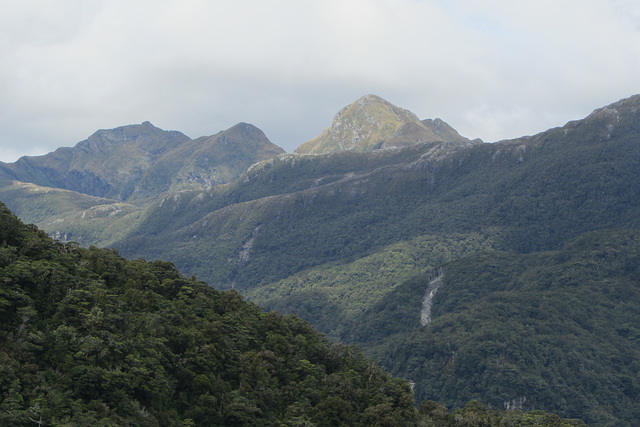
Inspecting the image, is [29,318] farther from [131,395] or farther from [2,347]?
[131,395]

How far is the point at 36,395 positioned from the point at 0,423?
481cm

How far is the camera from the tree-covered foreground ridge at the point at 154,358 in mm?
62469

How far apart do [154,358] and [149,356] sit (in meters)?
0.88

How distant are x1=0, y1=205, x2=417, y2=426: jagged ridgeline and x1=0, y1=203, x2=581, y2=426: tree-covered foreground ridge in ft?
0.50

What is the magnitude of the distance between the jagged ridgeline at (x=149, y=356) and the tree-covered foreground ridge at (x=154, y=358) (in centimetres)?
15

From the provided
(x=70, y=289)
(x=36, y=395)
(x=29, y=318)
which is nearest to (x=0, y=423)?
(x=36, y=395)

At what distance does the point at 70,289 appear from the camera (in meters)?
75.8

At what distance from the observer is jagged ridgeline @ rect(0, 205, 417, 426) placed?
62.4 meters

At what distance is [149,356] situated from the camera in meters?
72.1

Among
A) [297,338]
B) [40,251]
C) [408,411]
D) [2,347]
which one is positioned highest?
[40,251]

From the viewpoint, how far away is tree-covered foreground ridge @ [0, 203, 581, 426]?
62.5 m

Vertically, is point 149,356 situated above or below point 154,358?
above

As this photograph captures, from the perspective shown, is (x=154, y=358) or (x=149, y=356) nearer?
(x=154, y=358)

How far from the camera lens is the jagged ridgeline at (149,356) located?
205ft
